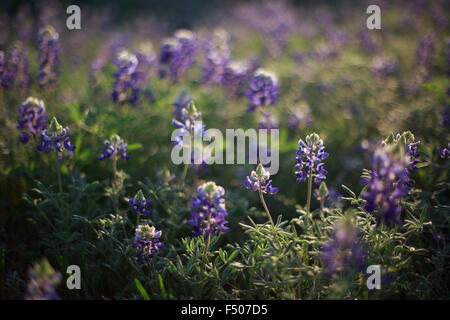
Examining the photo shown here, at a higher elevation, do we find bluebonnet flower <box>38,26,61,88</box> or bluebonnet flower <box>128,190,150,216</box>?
bluebonnet flower <box>38,26,61,88</box>

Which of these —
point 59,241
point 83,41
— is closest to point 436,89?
point 59,241

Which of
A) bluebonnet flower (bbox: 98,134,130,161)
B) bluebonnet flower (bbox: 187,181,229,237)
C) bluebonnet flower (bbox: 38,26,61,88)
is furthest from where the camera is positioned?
bluebonnet flower (bbox: 38,26,61,88)

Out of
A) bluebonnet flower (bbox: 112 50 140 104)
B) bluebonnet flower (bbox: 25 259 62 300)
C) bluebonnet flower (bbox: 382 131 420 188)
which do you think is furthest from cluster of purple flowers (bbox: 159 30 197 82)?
bluebonnet flower (bbox: 25 259 62 300)

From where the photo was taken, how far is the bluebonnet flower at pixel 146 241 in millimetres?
2182

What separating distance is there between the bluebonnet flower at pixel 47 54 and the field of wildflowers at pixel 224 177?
19 mm

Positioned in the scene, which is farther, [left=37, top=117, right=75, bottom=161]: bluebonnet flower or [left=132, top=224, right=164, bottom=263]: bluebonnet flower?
[left=37, top=117, right=75, bottom=161]: bluebonnet flower

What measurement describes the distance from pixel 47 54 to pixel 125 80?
1017 millimetres

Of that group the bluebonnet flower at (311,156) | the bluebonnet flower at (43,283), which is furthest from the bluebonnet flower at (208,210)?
the bluebonnet flower at (43,283)

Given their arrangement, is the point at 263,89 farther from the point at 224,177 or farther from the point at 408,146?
the point at 408,146

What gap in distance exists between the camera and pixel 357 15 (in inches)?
370

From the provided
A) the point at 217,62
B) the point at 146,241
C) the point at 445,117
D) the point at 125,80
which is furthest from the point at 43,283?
the point at 445,117

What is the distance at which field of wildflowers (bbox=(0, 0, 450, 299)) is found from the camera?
2.17 metres

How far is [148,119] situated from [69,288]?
204 centimetres

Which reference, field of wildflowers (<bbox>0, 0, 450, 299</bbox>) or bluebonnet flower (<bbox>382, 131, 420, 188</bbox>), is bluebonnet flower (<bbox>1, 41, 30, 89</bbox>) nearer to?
field of wildflowers (<bbox>0, 0, 450, 299</bbox>)
